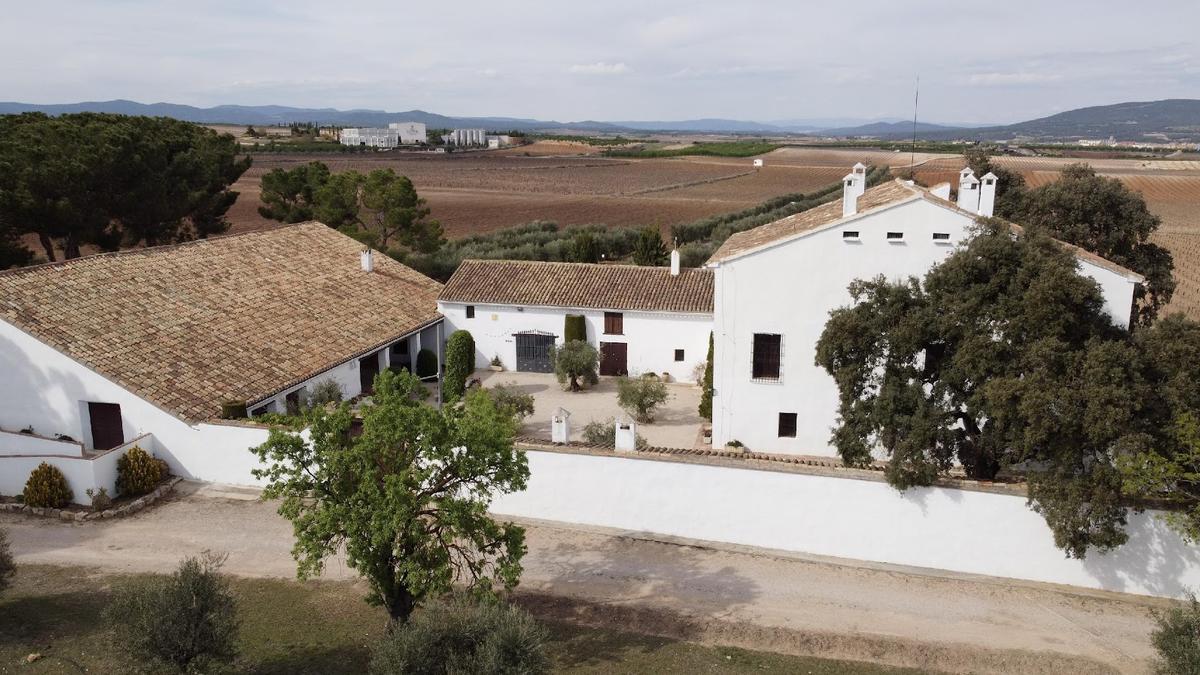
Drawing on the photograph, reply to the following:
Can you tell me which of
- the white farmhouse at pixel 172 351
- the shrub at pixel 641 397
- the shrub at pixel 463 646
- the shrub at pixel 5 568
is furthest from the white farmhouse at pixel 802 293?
the shrub at pixel 5 568

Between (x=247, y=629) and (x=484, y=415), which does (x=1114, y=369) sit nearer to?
(x=484, y=415)

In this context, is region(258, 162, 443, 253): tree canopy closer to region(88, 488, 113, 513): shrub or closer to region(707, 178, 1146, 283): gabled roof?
region(707, 178, 1146, 283): gabled roof

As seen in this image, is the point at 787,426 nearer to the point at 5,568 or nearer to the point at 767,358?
the point at 767,358

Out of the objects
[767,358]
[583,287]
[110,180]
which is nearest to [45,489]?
[767,358]

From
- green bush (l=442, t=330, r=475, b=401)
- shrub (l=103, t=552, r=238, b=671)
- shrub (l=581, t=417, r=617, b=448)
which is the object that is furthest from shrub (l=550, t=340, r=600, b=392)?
shrub (l=103, t=552, r=238, b=671)

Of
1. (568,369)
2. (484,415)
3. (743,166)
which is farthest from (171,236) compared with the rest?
(743,166)

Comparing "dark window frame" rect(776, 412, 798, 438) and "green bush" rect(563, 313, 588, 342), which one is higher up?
"green bush" rect(563, 313, 588, 342)

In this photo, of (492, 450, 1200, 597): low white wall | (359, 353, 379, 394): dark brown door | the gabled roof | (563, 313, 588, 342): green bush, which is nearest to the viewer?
(492, 450, 1200, 597): low white wall
